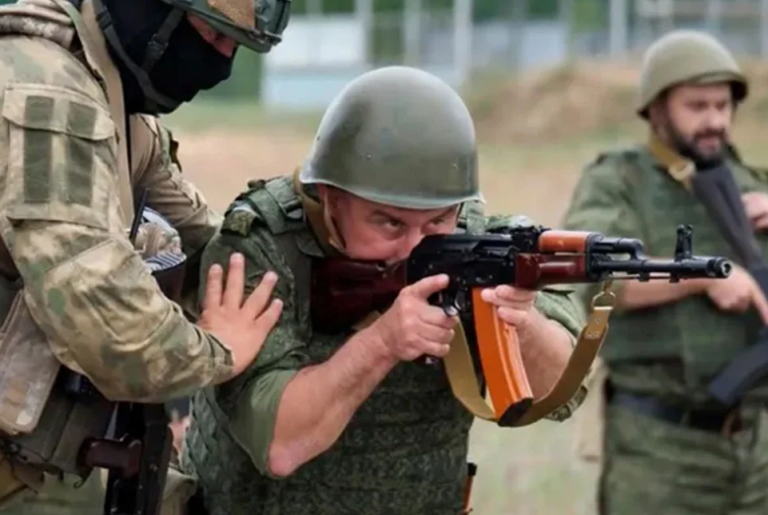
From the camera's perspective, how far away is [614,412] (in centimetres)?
570

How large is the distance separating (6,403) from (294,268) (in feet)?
2.25

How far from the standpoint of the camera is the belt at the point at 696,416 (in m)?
5.54

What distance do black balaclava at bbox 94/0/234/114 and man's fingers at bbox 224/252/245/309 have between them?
13.6 inches

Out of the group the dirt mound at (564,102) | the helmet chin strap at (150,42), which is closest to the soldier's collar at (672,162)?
the helmet chin strap at (150,42)

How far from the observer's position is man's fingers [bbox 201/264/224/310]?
3.39m

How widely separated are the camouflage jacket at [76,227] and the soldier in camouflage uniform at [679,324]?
2.62 metres

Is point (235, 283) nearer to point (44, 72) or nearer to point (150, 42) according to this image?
point (150, 42)

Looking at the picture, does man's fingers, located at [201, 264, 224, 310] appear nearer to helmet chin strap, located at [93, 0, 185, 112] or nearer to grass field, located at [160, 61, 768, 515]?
helmet chin strap, located at [93, 0, 185, 112]

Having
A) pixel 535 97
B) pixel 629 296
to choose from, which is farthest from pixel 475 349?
pixel 535 97

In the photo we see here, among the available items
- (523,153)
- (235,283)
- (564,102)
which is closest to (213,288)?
(235,283)

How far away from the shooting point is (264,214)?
3510 mm

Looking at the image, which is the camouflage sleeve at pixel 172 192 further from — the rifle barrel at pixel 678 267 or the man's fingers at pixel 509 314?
the rifle barrel at pixel 678 267

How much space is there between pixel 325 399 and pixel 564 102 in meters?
22.8

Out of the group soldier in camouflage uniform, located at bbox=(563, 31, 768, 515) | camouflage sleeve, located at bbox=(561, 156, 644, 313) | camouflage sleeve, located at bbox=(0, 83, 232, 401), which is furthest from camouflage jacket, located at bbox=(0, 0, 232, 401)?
soldier in camouflage uniform, located at bbox=(563, 31, 768, 515)
